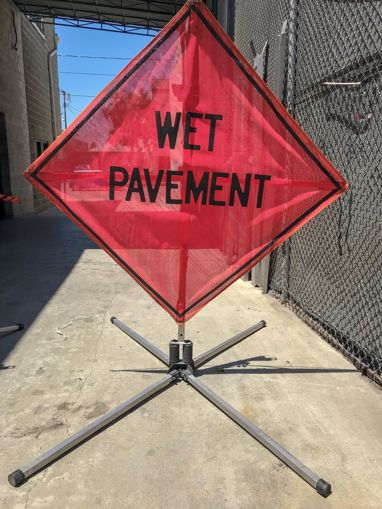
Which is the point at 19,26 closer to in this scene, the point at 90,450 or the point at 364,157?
the point at 364,157

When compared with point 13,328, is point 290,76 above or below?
above

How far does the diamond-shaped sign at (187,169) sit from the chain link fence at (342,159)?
0.94 meters

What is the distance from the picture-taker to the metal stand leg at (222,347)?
321 centimetres

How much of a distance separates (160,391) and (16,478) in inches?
43.6

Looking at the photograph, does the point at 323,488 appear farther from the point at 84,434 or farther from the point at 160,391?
the point at 84,434

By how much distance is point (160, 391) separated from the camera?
283cm

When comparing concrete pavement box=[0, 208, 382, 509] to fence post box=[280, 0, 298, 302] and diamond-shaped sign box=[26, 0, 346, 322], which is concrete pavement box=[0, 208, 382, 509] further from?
diamond-shaped sign box=[26, 0, 346, 322]

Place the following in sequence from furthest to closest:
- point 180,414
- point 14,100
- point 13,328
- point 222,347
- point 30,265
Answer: point 14,100, point 30,265, point 13,328, point 222,347, point 180,414

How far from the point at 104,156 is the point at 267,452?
2071 mm

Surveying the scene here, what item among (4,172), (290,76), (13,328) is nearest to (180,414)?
(13,328)

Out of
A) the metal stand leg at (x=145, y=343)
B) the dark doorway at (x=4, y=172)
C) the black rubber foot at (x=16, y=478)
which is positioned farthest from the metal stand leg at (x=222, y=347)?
the dark doorway at (x=4, y=172)

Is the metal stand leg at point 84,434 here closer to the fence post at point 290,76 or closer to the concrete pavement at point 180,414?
the concrete pavement at point 180,414

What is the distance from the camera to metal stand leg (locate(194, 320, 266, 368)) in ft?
10.5

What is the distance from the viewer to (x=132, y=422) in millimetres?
2500
